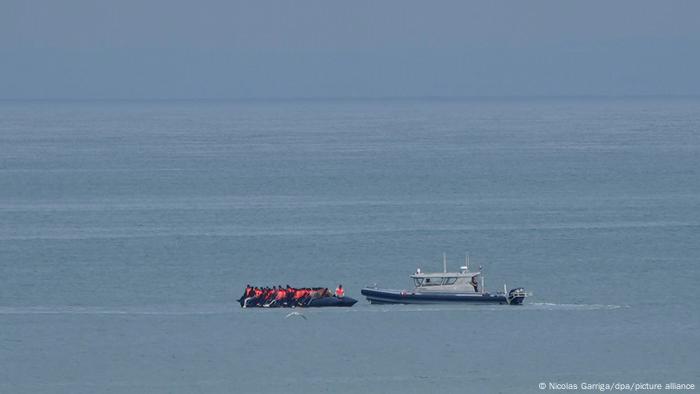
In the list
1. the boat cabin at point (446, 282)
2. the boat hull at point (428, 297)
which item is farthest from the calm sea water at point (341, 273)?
the boat cabin at point (446, 282)

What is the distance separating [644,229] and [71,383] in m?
42.2

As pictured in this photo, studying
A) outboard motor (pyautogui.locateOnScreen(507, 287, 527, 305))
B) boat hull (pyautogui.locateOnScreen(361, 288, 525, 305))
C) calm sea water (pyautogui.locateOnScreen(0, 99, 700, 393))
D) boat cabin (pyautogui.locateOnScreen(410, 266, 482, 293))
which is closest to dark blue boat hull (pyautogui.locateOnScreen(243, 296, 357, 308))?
calm sea water (pyautogui.locateOnScreen(0, 99, 700, 393))

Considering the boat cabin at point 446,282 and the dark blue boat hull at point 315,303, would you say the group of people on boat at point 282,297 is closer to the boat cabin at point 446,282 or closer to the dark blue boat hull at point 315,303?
the dark blue boat hull at point 315,303

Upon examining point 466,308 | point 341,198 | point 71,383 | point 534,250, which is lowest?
point 71,383

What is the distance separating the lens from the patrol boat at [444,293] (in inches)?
2184

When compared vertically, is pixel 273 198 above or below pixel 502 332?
above

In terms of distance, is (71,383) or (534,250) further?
(534,250)

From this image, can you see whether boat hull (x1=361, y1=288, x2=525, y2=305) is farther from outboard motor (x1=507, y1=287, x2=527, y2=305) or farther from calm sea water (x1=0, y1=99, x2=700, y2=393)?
calm sea water (x1=0, y1=99, x2=700, y2=393)

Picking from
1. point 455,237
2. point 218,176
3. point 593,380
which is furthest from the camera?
point 218,176

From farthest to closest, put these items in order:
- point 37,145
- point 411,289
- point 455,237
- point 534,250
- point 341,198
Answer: point 37,145, point 341,198, point 455,237, point 534,250, point 411,289

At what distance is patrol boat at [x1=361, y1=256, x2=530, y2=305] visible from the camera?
5547 cm

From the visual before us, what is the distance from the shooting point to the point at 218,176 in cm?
11888

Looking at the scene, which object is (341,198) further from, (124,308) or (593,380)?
(593,380)

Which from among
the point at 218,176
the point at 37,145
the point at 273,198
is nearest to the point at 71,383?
the point at 273,198
